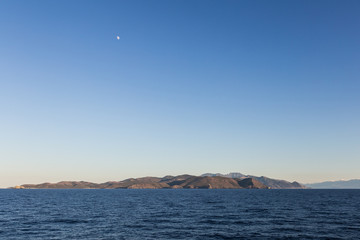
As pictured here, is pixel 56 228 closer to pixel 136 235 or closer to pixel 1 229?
pixel 1 229

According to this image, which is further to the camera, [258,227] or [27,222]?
[27,222]

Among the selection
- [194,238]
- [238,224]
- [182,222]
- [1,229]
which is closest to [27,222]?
[1,229]

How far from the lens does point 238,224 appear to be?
180 ft

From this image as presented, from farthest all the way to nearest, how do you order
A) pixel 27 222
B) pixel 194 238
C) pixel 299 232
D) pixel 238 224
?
pixel 27 222, pixel 238 224, pixel 299 232, pixel 194 238

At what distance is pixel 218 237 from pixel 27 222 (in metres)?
45.6

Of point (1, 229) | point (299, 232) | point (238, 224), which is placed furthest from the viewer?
point (238, 224)

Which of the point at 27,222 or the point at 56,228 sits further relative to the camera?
the point at 27,222

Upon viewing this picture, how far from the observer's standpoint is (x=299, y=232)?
154ft

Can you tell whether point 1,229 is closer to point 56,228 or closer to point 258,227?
point 56,228

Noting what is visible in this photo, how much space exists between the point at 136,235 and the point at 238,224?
2351 centimetres

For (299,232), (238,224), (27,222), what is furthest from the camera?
(27,222)

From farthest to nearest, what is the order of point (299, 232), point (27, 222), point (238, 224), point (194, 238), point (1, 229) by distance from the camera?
point (27, 222), point (238, 224), point (1, 229), point (299, 232), point (194, 238)

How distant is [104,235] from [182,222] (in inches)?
765

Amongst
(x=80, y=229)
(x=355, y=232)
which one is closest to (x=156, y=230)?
(x=80, y=229)
